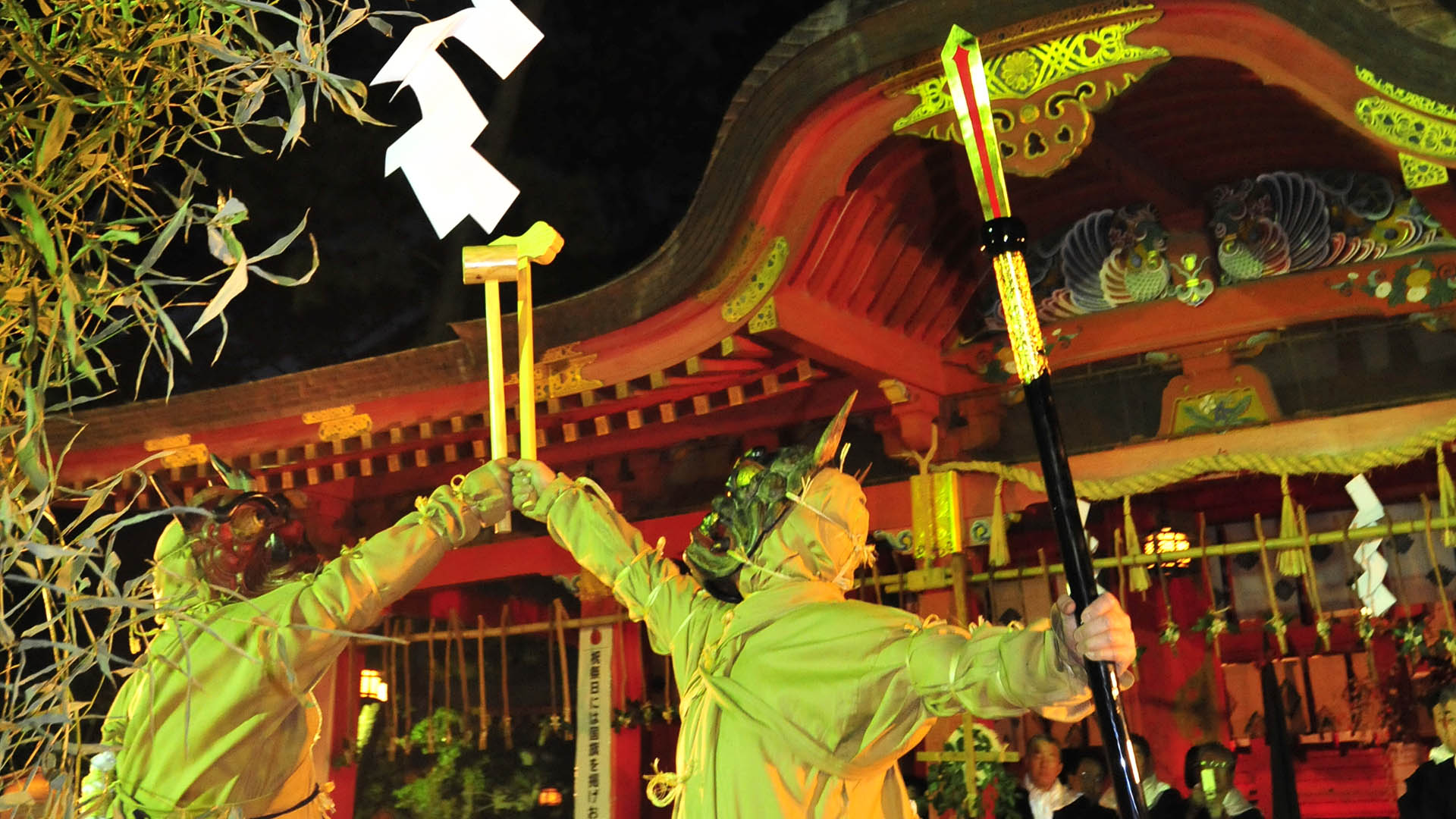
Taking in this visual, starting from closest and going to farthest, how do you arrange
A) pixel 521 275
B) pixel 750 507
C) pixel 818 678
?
pixel 818 678, pixel 750 507, pixel 521 275

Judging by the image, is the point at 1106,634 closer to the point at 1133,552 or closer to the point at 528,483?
the point at 528,483

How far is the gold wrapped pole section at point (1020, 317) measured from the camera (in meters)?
2.24

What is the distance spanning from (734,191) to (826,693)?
2557mm

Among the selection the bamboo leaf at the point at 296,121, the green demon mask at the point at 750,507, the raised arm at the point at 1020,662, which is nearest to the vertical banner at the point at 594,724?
the green demon mask at the point at 750,507

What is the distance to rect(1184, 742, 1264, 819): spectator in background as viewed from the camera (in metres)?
5.37

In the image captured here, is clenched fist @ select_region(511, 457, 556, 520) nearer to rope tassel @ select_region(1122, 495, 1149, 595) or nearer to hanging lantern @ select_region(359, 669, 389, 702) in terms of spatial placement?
rope tassel @ select_region(1122, 495, 1149, 595)

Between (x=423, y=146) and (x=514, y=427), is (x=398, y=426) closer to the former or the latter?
(x=514, y=427)

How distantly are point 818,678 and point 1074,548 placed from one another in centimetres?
95

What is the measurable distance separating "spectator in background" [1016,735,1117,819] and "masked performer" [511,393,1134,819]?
2692mm

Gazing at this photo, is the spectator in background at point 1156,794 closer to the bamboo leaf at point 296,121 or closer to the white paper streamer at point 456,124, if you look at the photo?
the white paper streamer at point 456,124

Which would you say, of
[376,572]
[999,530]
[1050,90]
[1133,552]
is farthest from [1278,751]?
[376,572]

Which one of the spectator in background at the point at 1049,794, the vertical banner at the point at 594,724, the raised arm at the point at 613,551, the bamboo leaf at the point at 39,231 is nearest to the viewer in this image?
the bamboo leaf at the point at 39,231

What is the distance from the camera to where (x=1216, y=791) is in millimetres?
5402

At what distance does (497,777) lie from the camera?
6.72m
